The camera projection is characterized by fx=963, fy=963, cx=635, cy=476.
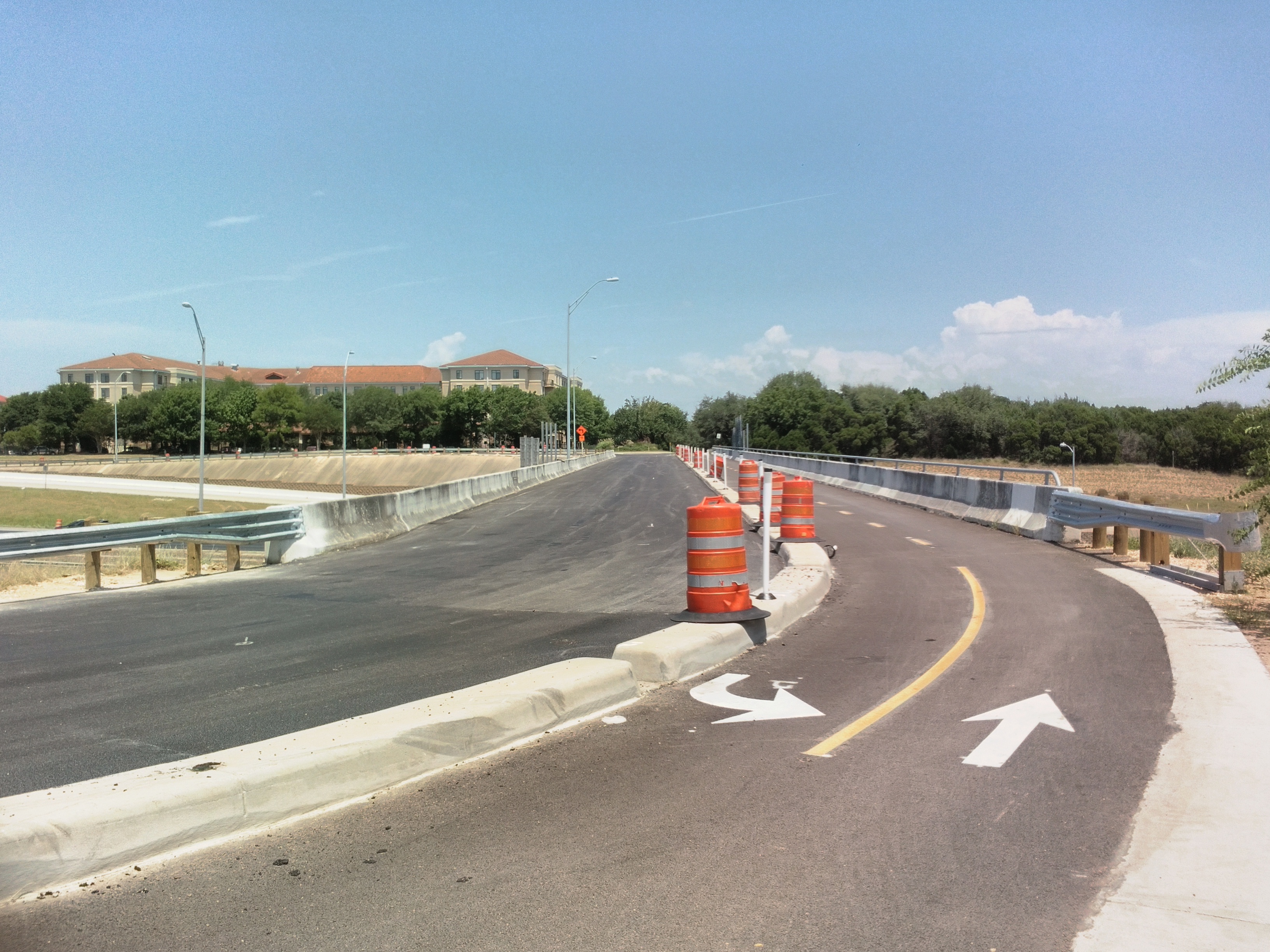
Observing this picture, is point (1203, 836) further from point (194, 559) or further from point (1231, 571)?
point (194, 559)

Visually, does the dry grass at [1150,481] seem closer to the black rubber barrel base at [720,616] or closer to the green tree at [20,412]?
the black rubber barrel base at [720,616]

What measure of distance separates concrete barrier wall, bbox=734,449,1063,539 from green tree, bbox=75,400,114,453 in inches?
5743

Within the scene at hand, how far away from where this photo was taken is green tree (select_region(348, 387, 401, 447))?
163500mm

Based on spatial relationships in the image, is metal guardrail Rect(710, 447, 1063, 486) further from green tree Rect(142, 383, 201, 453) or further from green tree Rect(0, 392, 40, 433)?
green tree Rect(0, 392, 40, 433)

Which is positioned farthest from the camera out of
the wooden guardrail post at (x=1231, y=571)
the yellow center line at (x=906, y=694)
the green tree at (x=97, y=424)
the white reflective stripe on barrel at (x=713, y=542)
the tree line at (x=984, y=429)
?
the green tree at (x=97, y=424)

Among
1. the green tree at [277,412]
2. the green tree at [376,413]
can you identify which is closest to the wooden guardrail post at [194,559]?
the green tree at [277,412]

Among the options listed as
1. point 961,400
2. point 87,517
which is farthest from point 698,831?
point 961,400

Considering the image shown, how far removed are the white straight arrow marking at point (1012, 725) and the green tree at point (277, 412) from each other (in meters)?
160

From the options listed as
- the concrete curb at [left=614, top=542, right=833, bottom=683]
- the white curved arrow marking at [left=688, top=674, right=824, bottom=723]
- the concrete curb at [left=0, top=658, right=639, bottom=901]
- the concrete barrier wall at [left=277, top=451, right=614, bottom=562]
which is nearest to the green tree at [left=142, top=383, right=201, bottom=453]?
the concrete barrier wall at [left=277, top=451, right=614, bottom=562]

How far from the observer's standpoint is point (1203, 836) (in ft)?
15.6

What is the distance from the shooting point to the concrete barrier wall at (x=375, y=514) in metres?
18.4

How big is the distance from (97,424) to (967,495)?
159554 mm

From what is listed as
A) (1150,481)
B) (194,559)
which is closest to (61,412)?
(1150,481)

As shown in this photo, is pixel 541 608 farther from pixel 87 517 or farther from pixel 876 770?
pixel 87 517
